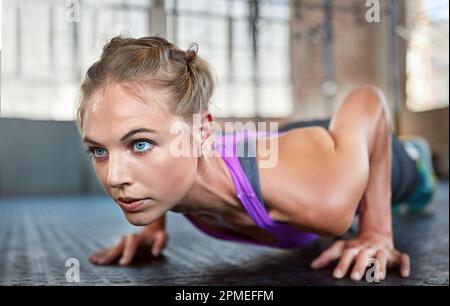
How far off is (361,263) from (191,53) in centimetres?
40

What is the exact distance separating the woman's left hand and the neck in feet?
0.60

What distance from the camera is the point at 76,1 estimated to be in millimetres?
637

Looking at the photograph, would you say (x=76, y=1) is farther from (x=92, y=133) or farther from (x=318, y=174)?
(x=318, y=174)

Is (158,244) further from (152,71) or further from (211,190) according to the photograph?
(152,71)

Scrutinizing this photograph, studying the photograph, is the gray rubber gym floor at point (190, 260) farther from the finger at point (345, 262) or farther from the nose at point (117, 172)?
the nose at point (117, 172)

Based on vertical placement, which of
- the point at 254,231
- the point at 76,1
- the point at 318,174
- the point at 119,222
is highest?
the point at 76,1

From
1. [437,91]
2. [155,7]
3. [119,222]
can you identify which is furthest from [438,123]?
[119,222]

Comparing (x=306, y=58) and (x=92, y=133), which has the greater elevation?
(x=306, y=58)

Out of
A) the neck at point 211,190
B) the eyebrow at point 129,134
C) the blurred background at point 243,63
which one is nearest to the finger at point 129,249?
the neck at point 211,190

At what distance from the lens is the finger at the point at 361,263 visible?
766 mm

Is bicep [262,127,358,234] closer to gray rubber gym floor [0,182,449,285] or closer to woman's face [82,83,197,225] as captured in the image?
gray rubber gym floor [0,182,449,285]

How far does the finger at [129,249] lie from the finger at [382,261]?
0.41 meters

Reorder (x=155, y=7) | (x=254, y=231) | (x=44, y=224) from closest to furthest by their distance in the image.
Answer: (x=254, y=231), (x=44, y=224), (x=155, y=7)

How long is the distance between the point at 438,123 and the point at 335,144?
424 centimetres
